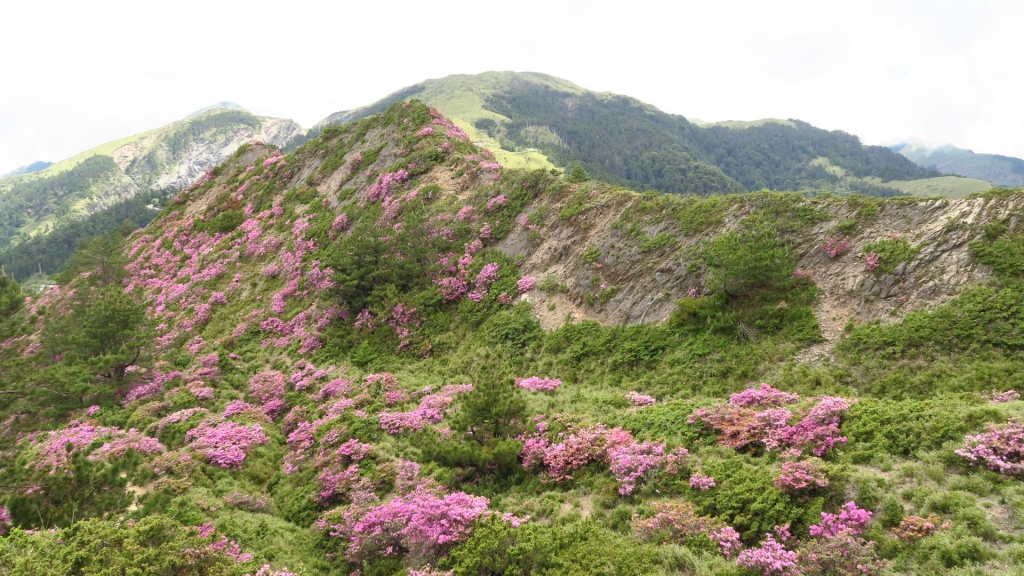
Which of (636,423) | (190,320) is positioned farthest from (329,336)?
(636,423)

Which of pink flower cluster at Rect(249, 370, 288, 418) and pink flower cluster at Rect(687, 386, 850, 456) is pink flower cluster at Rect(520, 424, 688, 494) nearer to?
pink flower cluster at Rect(687, 386, 850, 456)

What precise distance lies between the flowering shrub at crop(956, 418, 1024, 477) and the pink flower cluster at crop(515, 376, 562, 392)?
38.9ft

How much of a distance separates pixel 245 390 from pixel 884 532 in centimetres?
2613

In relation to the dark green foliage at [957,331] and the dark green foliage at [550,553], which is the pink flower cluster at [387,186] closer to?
the dark green foliage at [550,553]

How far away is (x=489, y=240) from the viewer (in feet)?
90.2

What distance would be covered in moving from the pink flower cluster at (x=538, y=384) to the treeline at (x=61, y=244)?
18710cm

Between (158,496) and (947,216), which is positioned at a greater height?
(947,216)

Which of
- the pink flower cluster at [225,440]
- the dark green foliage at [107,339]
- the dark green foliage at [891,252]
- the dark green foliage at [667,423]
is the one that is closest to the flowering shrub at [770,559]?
the dark green foliage at [667,423]

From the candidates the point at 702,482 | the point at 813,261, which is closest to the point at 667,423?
the point at 702,482

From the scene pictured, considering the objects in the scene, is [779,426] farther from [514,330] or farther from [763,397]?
[514,330]

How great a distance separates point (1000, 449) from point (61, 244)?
23987 cm

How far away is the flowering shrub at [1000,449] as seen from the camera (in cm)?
783

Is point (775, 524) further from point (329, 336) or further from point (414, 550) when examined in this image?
point (329, 336)

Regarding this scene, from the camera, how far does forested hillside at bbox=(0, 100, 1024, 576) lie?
8.49m
